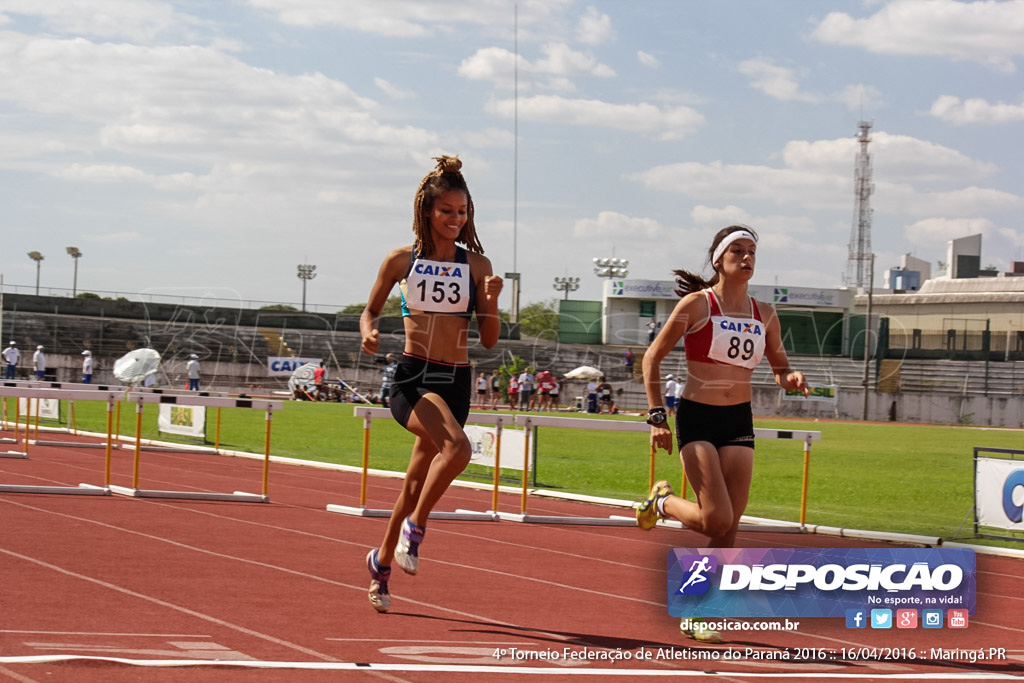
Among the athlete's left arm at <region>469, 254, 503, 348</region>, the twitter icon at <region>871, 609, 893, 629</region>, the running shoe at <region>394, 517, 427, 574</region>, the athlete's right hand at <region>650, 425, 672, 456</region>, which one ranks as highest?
the athlete's left arm at <region>469, 254, 503, 348</region>

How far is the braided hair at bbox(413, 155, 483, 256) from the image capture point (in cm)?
630

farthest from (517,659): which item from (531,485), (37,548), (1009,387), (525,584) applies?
(1009,387)

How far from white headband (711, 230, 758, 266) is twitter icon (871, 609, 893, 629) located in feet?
6.55

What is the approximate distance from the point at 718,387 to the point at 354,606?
2.23 m

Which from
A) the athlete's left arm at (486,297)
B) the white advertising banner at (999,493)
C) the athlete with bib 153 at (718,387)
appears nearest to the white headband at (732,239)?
the athlete with bib 153 at (718,387)

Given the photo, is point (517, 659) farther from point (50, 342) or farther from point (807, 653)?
point (50, 342)

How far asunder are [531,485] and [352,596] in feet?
31.0

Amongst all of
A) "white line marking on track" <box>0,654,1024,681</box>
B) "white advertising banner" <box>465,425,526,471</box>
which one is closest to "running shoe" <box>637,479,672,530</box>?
"white line marking on track" <box>0,654,1024,681</box>

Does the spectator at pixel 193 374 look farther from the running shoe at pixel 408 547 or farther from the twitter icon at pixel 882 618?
the twitter icon at pixel 882 618

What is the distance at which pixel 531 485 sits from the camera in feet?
52.4

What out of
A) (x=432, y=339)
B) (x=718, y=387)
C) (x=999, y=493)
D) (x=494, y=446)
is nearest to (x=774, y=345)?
(x=718, y=387)

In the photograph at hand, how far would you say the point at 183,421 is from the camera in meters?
22.5

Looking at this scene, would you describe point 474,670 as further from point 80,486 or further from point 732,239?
point 80,486

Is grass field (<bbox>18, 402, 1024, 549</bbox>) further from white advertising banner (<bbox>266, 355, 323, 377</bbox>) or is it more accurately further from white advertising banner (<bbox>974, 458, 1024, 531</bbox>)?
white advertising banner (<bbox>266, 355, 323, 377</bbox>)
